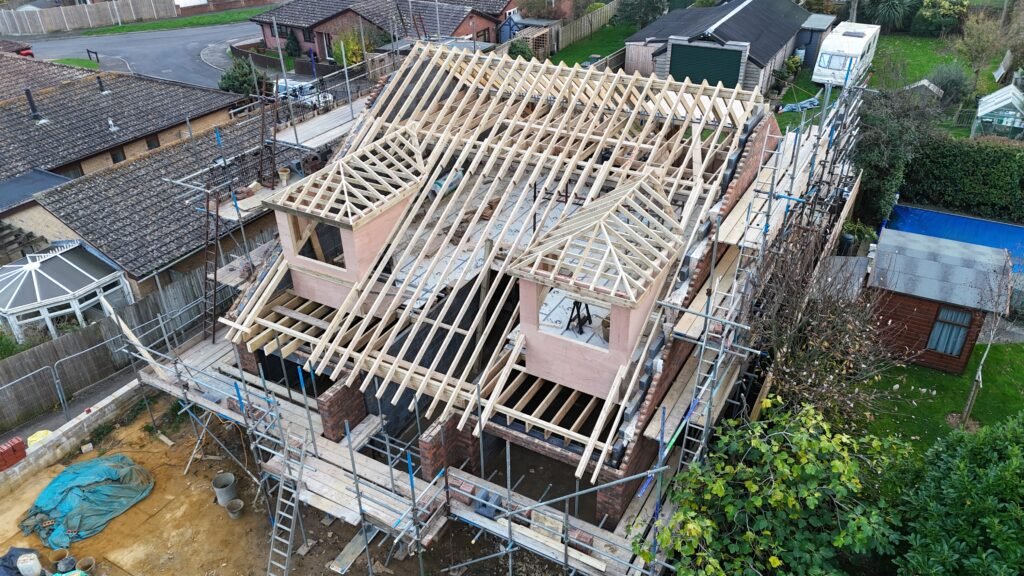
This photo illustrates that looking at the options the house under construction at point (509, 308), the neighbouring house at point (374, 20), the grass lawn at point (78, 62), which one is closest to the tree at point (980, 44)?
the house under construction at point (509, 308)

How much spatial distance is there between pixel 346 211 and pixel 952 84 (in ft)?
96.6

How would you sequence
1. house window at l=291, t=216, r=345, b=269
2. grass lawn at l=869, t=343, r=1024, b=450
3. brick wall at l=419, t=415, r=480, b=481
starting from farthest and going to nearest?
grass lawn at l=869, t=343, r=1024, b=450
house window at l=291, t=216, r=345, b=269
brick wall at l=419, t=415, r=480, b=481

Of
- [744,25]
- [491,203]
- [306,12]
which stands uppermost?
[744,25]

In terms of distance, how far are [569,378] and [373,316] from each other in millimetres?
4518

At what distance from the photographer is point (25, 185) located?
77.2 feet

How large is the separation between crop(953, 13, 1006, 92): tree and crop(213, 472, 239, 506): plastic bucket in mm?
34104

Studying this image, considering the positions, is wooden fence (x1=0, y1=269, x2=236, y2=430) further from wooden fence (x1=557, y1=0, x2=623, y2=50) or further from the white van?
wooden fence (x1=557, y1=0, x2=623, y2=50)

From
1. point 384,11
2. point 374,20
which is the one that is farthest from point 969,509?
point 384,11

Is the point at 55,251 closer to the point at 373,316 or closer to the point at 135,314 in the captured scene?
the point at 135,314

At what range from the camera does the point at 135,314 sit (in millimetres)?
19500

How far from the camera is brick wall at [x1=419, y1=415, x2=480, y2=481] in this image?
13570mm

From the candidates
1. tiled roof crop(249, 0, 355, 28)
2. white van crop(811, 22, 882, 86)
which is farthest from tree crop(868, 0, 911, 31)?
tiled roof crop(249, 0, 355, 28)

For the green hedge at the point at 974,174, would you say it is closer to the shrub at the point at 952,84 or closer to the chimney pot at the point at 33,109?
the shrub at the point at 952,84

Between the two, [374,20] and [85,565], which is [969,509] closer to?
[85,565]
